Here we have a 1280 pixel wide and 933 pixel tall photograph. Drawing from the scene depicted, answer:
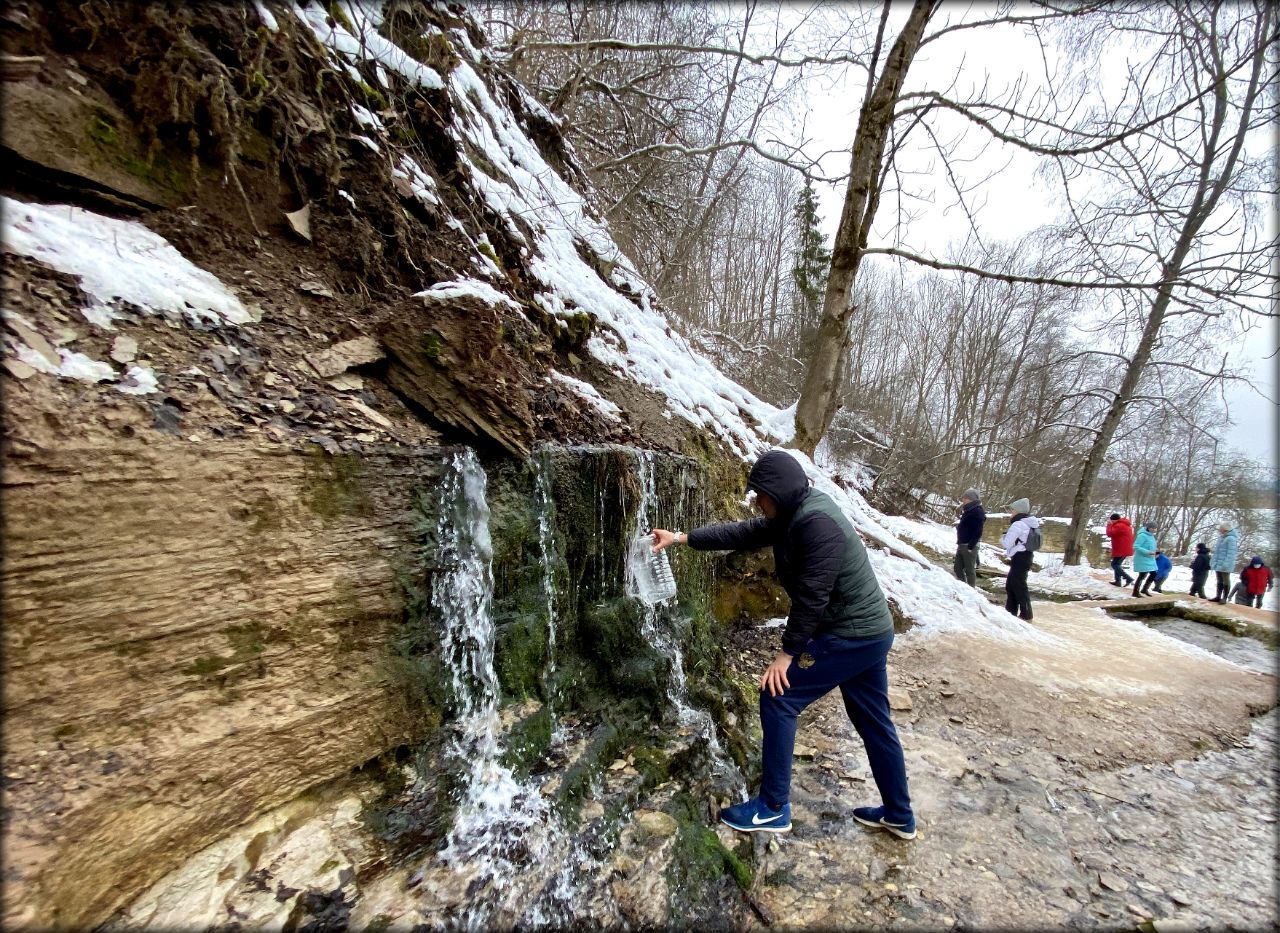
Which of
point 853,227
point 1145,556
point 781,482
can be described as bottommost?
point 1145,556

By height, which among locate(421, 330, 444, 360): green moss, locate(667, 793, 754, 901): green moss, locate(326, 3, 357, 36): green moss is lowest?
locate(667, 793, 754, 901): green moss

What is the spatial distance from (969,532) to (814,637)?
23.5 ft

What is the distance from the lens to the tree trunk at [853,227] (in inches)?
253

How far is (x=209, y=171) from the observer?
8.52ft

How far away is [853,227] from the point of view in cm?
696

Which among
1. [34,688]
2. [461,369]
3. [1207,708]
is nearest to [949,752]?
[1207,708]

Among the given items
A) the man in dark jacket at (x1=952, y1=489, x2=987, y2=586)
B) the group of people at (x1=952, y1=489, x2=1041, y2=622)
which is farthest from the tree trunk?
the group of people at (x1=952, y1=489, x2=1041, y2=622)

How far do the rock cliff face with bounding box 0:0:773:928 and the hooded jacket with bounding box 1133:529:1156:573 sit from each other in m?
10.9

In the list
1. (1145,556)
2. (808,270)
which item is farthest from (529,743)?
(808,270)

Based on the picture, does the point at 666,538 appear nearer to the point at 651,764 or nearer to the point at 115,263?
the point at 651,764

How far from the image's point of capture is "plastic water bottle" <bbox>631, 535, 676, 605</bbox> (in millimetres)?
3494

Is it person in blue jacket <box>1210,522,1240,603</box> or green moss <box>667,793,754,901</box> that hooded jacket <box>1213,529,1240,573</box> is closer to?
person in blue jacket <box>1210,522,1240,603</box>

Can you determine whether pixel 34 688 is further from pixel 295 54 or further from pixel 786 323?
pixel 786 323

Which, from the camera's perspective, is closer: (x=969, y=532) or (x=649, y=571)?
(x=649, y=571)
